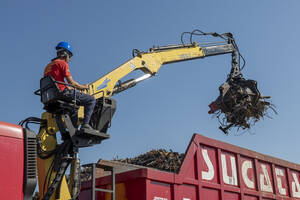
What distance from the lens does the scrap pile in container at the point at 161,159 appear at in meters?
9.90

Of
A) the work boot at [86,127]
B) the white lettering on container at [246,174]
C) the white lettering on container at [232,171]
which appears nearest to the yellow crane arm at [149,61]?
the work boot at [86,127]

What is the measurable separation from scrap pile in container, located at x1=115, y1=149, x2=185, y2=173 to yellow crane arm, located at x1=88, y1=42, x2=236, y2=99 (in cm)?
270

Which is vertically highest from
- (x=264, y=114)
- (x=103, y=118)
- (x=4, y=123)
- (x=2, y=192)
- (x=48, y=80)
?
(x=264, y=114)

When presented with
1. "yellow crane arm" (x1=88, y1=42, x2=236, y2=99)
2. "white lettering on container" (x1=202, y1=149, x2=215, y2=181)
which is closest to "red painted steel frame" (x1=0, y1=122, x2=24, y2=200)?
"yellow crane arm" (x1=88, y1=42, x2=236, y2=99)

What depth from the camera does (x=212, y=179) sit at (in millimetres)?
5984

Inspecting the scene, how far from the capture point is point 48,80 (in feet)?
16.1

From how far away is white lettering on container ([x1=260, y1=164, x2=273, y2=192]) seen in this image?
6844 mm

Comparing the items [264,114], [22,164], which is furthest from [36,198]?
[264,114]

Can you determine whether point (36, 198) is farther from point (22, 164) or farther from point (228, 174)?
point (228, 174)

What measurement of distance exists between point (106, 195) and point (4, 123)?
79.7 inches

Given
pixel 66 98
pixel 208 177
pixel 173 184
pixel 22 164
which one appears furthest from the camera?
pixel 208 177

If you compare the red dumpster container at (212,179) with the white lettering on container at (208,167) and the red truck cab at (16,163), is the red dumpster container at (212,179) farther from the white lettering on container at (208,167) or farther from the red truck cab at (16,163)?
the red truck cab at (16,163)

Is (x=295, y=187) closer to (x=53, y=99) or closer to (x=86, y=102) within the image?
(x=86, y=102)

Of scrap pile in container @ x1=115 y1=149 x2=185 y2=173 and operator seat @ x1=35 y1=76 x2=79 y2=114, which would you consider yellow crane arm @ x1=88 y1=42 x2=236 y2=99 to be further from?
scrap pile in container @ x1=115 y1=149 x2=185 y2=173
